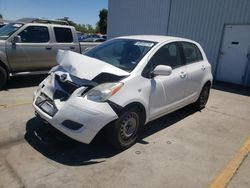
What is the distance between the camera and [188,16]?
1179 centimetres

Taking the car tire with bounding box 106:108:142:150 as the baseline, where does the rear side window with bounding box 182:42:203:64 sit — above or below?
above

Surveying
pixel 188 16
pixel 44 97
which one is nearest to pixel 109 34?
pixel 188 16

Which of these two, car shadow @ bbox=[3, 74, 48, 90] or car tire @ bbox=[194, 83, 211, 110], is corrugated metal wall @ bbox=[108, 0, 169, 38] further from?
car tire @ bbox=[194, 83, 211, 110]

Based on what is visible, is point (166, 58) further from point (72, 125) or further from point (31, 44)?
point (31, 44)

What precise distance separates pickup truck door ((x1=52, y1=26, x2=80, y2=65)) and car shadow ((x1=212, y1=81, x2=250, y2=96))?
18.4 feet

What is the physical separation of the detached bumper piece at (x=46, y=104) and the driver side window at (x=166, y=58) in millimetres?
1465

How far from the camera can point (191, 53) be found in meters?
5.34

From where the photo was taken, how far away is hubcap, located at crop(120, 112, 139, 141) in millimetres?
3581

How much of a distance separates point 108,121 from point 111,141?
0.41m

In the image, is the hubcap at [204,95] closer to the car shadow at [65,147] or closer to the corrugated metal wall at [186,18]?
the car shadow at [65,147]

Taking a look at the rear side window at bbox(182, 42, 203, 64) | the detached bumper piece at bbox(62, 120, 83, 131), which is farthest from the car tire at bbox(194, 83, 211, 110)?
the detached bumper piece at bbox(62, 120, 83, 131)

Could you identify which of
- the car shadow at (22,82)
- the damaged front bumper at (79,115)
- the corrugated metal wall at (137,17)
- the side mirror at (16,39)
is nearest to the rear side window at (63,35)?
the side mirror at (16,39)

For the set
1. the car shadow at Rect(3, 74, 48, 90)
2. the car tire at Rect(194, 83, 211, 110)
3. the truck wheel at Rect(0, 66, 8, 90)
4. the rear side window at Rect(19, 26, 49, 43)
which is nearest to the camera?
the car tire at Rect(194, 83, 211, 110)

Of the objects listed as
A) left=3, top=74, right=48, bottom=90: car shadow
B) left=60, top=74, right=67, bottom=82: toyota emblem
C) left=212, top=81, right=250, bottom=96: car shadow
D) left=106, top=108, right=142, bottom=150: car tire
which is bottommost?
left=212, top=81, right=250, bottom=96: car shadow
